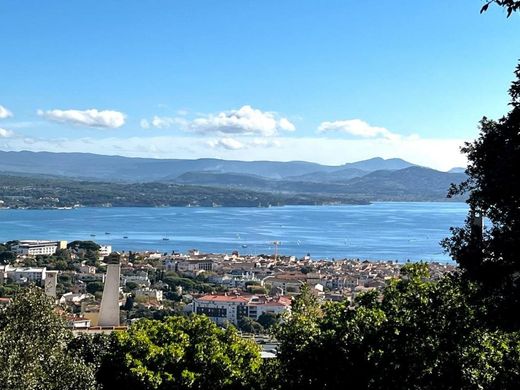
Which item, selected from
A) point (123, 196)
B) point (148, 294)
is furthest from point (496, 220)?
point (123, 196)

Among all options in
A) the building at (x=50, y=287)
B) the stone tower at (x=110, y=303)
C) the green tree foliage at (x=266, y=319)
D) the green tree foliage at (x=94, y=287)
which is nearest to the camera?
the building at (x=50, y=287)

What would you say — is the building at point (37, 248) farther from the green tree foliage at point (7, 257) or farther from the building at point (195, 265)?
the building at point (195, 265)

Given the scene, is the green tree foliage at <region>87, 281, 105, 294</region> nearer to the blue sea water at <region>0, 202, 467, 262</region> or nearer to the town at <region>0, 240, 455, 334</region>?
the town at <region>0, 240, 455, 334</region>

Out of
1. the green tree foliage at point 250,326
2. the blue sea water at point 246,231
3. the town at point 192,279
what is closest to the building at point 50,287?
the town at point 192,279

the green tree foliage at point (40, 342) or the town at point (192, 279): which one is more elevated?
the green tree foliage at point (40, 342)

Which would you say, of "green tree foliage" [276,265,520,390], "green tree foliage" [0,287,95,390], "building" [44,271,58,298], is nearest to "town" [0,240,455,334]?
"building" [44,271,58,298]

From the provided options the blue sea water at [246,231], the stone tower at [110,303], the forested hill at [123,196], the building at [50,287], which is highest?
the building at [50,287]
